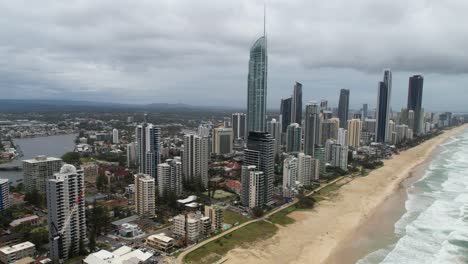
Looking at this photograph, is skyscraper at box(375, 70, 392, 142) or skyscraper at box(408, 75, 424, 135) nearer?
skyscraper at box(375, 70, 392, 142)

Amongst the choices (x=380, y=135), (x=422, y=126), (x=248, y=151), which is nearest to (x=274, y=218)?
(x=248, y=151)

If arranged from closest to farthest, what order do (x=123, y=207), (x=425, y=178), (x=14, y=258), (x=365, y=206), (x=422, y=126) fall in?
(x=14, y=258) → (x=123, y=207) → (x=365, y=206) → (x=425, y=178) → (x=422, y=126)

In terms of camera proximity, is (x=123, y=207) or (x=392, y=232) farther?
(x=123, y=207)

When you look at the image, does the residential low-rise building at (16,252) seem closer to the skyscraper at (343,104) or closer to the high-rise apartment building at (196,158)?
the high-rise apartment building at (196,158)

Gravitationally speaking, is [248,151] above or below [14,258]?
above

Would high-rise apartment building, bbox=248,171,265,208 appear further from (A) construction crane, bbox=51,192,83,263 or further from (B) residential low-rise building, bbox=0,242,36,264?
(B) residential low-rise building, bbox=0,242,36,264

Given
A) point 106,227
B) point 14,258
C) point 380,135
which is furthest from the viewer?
point 380,135

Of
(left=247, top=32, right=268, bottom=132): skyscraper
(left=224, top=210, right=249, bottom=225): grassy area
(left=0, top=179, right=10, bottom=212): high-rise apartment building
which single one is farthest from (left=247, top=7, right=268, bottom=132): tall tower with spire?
(left=0, top=179, right=10, bottom=212): high-rise apartment building

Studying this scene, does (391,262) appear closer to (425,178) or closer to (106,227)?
(106,227)
